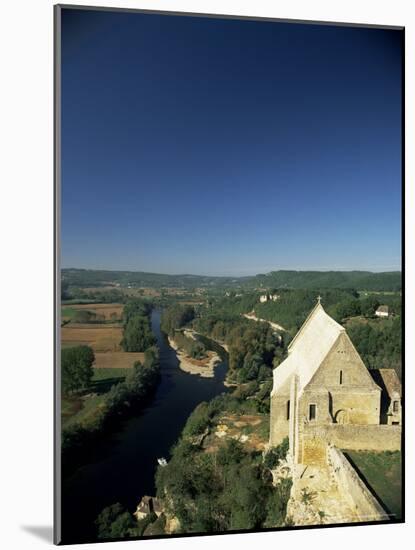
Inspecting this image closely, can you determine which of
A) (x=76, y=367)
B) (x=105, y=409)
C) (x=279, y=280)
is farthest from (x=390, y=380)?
(x=76, y=367)

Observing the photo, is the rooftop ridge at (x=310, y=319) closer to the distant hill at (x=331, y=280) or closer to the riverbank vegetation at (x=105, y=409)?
the distant hill at (x=331, y=280)

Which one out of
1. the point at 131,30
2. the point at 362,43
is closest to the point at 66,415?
the point at 131,30

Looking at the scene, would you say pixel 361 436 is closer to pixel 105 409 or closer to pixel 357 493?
pixel 357 493

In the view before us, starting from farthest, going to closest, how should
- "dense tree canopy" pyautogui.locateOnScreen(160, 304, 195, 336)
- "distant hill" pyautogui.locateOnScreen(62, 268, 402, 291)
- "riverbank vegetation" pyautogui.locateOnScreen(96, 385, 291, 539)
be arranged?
"dense tree canopy" pyautogui.locateOnScreen(160, 304, 195, 336) < "distant hill" pyautogui.locateOnScreen(62, 268, 402, 291) < "riverbank vegetation" pyautogui.locateOnScreen(96, 385, 291, 539)

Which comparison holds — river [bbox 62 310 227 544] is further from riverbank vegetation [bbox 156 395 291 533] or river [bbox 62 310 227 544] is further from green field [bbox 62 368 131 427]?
green field [bbox 62 368 131 427]

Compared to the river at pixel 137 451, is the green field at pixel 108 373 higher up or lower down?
higher up

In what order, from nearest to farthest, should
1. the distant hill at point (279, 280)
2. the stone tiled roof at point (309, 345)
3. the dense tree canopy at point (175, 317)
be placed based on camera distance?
the distant hill at point (279, 280) < the dense tree canopy at point (175, 317) < the stone tiled roof at point (309, 345)

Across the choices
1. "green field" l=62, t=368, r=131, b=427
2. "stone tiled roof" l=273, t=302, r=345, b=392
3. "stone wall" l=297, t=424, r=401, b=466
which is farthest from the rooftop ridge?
"green field" l=62, t=368, r=131, b=427

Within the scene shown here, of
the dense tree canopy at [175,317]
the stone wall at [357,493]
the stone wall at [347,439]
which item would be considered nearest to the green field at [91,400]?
the dense tree canopy at [175,317]
